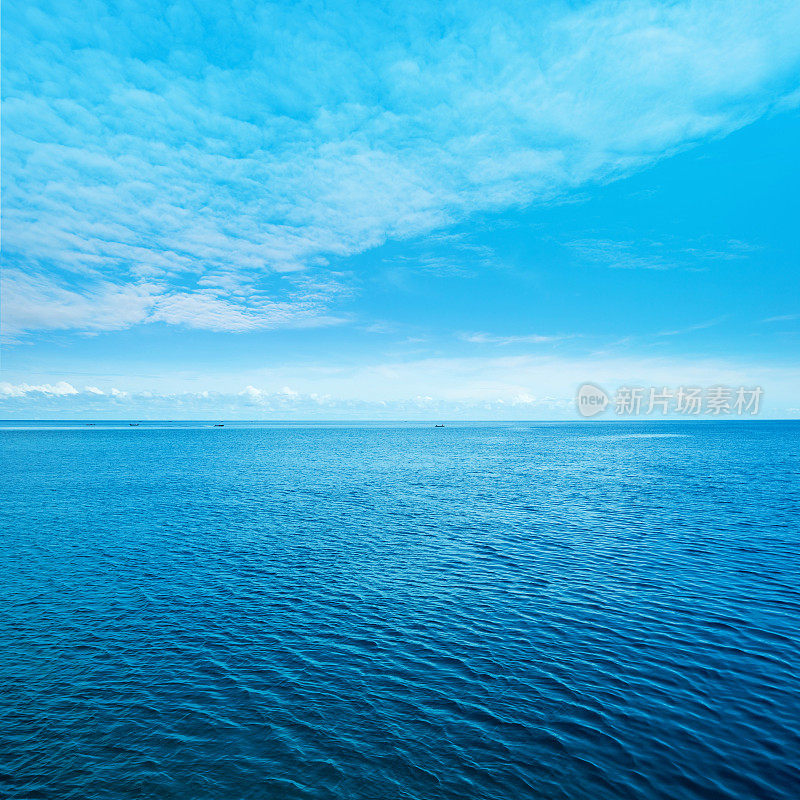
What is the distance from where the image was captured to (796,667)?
23.9 m

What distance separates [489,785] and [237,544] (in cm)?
3688

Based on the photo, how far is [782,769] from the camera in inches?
671

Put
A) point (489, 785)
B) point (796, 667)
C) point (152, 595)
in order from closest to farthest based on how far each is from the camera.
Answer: point (489, 785) < point (796, 667) < point (152, 595)

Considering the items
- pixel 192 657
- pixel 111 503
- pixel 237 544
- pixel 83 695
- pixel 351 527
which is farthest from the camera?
pixel 111 503

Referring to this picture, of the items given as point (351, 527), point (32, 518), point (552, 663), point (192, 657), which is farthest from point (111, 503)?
point (552, 663)

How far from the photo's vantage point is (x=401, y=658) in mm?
25328

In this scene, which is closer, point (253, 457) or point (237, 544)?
point (237, 544)

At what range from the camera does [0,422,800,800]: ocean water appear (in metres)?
17.3

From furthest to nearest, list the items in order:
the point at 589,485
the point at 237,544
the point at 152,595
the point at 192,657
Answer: the point at 589,485
the point at 237,544
the point at 152,595
the point at 192,657

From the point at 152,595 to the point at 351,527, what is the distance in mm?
23917

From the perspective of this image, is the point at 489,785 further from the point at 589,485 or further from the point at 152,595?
the point at 589,485

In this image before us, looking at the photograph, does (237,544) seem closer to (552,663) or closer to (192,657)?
(192,657)

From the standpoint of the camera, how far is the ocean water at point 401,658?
56.8ft

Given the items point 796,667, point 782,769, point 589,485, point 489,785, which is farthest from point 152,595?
point 589,485
